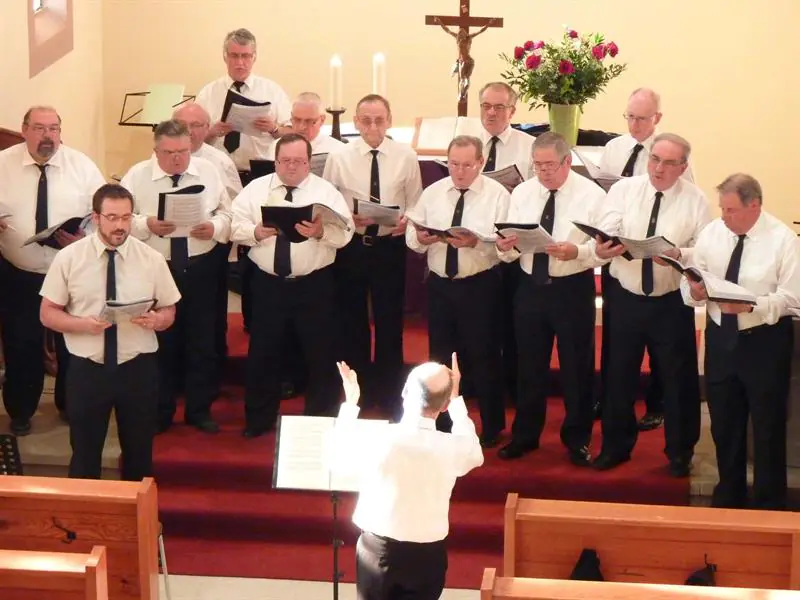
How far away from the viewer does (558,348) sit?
6.75 metres

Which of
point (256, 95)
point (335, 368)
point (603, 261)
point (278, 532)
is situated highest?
point (256, 95)

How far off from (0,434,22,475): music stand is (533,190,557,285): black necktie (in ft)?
8.74

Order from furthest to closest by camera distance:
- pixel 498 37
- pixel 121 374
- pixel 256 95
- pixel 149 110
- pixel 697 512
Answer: pixel 498 37, pixel 149 110, pixel 256 95, pixel 121 374, pixel 697 512

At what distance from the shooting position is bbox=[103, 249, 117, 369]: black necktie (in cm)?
607

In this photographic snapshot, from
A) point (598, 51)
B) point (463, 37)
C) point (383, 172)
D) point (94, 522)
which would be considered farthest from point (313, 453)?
point (463, 37)

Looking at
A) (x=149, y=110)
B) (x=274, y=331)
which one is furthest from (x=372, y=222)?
(x=149, y=110)

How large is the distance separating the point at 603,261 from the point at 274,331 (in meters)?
1.77

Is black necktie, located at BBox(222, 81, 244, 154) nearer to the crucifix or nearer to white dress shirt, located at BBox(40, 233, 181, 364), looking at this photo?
the crucifix

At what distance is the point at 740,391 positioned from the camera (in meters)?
6.27

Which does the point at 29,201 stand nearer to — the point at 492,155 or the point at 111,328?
→ the point at 111,328

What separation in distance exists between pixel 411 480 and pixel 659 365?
2.34m

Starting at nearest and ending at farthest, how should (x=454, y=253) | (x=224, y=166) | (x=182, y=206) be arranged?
1. (x=182, y=206)
2. (x=454, y=253)
3. (x=224, y=166)

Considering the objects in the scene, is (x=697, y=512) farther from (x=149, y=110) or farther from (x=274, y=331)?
(x=149, y=110)

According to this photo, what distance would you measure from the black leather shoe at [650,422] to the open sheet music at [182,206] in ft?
8.64
